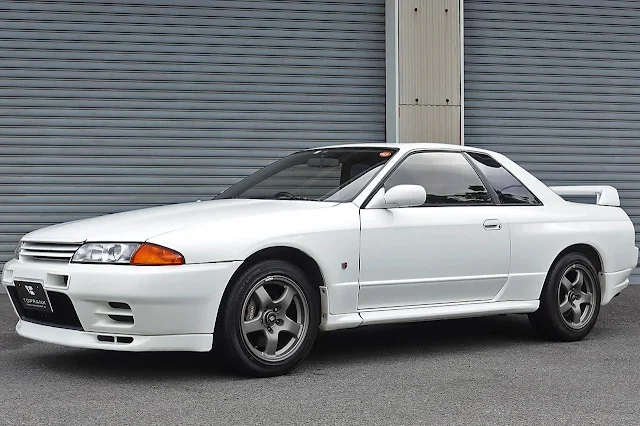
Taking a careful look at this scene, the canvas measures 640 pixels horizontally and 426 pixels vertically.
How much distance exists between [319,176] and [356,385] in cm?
160

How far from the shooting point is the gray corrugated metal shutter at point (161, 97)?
10.4 metres

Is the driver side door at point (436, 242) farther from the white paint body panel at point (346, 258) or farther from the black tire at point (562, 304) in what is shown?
the black tire at point (562, 304)

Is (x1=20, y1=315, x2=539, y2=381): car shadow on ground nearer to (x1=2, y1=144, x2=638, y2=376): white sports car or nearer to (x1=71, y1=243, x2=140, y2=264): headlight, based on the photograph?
(x1=2, y1=144, x2=638, y2=376): white sports car

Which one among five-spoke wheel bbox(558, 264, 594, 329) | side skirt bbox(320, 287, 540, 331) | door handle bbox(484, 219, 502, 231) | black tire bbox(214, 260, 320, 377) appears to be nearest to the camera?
black tire bbox(214, 260, 320, 377)

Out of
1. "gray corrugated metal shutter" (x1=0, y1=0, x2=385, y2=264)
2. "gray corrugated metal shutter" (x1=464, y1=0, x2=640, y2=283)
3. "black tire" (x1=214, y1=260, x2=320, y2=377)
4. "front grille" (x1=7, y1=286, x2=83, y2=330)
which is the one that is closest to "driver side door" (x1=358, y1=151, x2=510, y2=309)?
"black tire" (x1=214, y1=260, x2=320, y2=377)

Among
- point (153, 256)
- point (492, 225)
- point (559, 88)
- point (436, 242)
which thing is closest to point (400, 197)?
point (436, 242)

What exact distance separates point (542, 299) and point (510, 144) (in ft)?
15.8

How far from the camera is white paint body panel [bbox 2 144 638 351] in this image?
17.6 feet

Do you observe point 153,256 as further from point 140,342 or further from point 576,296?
point 576,296

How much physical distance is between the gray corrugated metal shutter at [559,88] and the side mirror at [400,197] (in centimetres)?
546

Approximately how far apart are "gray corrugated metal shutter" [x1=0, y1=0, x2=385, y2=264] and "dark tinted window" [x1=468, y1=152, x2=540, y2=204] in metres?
4.17

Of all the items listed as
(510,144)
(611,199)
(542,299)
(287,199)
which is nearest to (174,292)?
(287,199)

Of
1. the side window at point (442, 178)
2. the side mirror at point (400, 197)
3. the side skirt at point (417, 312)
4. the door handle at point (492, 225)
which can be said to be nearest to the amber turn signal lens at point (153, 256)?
the side skirt at point (417, 312)

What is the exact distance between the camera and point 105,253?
17.7ft
